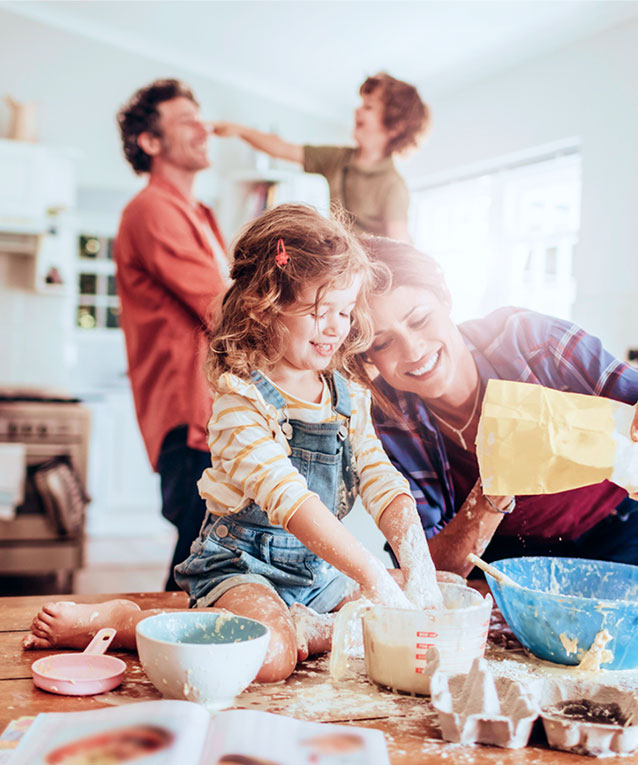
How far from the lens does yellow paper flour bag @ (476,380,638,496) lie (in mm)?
989

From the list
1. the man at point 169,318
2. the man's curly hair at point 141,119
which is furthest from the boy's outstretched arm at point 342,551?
the man's curly hair at point 141,119

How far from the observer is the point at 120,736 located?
628 mm

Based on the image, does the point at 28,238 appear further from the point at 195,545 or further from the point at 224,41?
the point at 195,545

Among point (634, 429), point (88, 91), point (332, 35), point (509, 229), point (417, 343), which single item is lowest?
point (634, 429)

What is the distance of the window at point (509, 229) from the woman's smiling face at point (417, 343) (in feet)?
0.35

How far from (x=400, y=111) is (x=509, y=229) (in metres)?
0.32

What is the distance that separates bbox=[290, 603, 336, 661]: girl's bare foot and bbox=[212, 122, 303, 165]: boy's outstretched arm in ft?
3.65

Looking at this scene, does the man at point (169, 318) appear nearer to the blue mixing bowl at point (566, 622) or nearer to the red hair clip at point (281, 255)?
the red hair clip at point (281, 255)

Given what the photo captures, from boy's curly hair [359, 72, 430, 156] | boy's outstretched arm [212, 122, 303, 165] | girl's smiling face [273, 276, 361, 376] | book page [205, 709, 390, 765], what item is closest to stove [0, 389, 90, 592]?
boy's outstretched arm [212, 122, 303, 165]

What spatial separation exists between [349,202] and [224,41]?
5.25ft

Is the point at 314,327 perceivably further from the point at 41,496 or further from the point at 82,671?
the point at 41,496

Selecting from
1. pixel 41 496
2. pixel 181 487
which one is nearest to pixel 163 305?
pixel 181 487

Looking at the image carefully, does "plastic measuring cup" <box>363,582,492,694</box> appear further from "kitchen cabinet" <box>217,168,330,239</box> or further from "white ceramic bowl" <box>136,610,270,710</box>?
"kitchen cabinet" <box>217,168,330,239</box>

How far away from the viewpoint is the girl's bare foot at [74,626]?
0.86 meters
